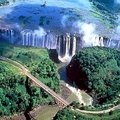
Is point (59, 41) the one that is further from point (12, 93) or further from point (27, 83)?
point (12, 93)

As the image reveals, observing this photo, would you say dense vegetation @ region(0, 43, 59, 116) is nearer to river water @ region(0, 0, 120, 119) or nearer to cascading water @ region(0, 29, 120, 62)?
cascading water @ region(0, 29, 120, 62)

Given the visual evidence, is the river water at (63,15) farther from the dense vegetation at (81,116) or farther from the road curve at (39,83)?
the dense vegetation at (81,116)

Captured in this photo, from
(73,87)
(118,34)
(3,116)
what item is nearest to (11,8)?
(118,34)

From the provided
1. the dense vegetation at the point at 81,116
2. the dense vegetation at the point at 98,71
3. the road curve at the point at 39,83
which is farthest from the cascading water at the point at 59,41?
the dense vegetation at the point at 81,116

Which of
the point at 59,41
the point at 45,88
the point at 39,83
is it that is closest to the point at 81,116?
the point at 45,88

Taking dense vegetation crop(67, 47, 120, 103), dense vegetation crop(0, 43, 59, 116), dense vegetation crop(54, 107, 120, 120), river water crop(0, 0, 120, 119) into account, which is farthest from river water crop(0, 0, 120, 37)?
dense vegetation crop(54, 107, 120, 120)

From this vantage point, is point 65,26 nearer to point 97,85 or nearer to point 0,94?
point 97,85
